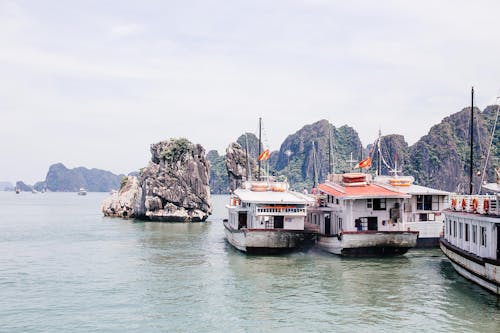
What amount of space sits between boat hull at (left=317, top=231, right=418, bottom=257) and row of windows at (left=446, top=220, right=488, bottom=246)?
3670 millimetres

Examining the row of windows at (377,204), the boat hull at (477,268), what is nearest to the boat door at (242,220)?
the row of windows at (377,204)

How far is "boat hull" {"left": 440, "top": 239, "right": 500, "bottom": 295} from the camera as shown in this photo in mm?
24703

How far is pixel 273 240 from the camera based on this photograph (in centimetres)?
4022

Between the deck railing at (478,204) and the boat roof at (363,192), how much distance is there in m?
5.96

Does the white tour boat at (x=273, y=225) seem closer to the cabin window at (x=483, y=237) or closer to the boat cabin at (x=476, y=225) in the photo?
the boat cabin at (x=476, y=225)

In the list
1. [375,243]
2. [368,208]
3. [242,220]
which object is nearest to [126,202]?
[242,220]

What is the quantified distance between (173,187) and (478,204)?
66.2 meters

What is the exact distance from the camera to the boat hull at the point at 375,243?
39094mm


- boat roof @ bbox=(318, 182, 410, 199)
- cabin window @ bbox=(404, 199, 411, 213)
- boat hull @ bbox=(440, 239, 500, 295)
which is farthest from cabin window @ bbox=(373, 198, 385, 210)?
boat hull @ bbox=(440, 239, 500, 295)

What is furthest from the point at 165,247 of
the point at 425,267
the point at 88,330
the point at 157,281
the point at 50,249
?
the point at 88,330

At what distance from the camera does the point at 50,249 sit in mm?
48594

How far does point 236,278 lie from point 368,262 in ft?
37.1

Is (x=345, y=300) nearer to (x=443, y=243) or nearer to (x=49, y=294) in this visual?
(x=443, y=243)

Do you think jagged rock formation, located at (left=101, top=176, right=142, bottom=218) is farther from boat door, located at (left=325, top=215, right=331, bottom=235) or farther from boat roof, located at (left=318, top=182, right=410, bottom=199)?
boat roof, located at (left=318, top=182, right=410, bottom=199)
